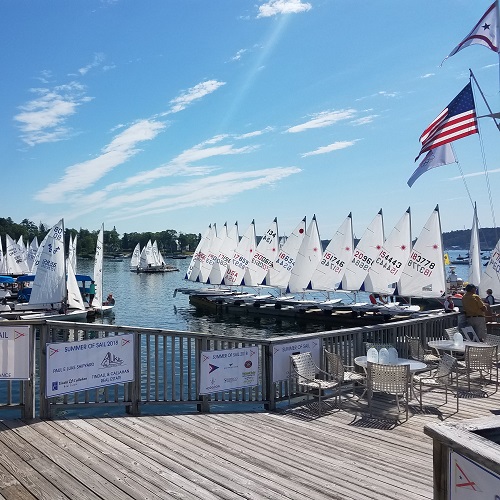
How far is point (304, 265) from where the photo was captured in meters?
40.3

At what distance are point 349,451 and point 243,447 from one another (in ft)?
4.00

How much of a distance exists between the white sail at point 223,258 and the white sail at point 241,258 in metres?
1.04

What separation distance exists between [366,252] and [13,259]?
46837 mm

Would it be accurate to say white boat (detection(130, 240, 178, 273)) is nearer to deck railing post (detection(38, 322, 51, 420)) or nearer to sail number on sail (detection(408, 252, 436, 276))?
sail number on sail (detection(408, 252, 436, 276))

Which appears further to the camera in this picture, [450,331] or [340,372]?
[450,331]

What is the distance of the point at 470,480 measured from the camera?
2291mm

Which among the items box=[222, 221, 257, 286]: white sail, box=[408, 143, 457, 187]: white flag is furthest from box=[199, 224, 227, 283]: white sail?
box=[408, 143, 457, 187]: white flag

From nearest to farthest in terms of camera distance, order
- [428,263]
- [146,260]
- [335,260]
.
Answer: [428,263], [335,260], [146,260]

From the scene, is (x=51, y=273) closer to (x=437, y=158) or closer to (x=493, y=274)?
(x=437, y=158)

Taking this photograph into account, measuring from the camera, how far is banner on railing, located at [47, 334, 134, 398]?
6012mm

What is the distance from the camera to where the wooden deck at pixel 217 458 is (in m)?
4.29

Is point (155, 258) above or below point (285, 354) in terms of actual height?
above

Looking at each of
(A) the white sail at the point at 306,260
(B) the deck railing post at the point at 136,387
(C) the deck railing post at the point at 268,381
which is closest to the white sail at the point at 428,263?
(A) the white sail at the point at 306,260

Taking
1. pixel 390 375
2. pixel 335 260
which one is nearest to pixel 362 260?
pixel 335 260
